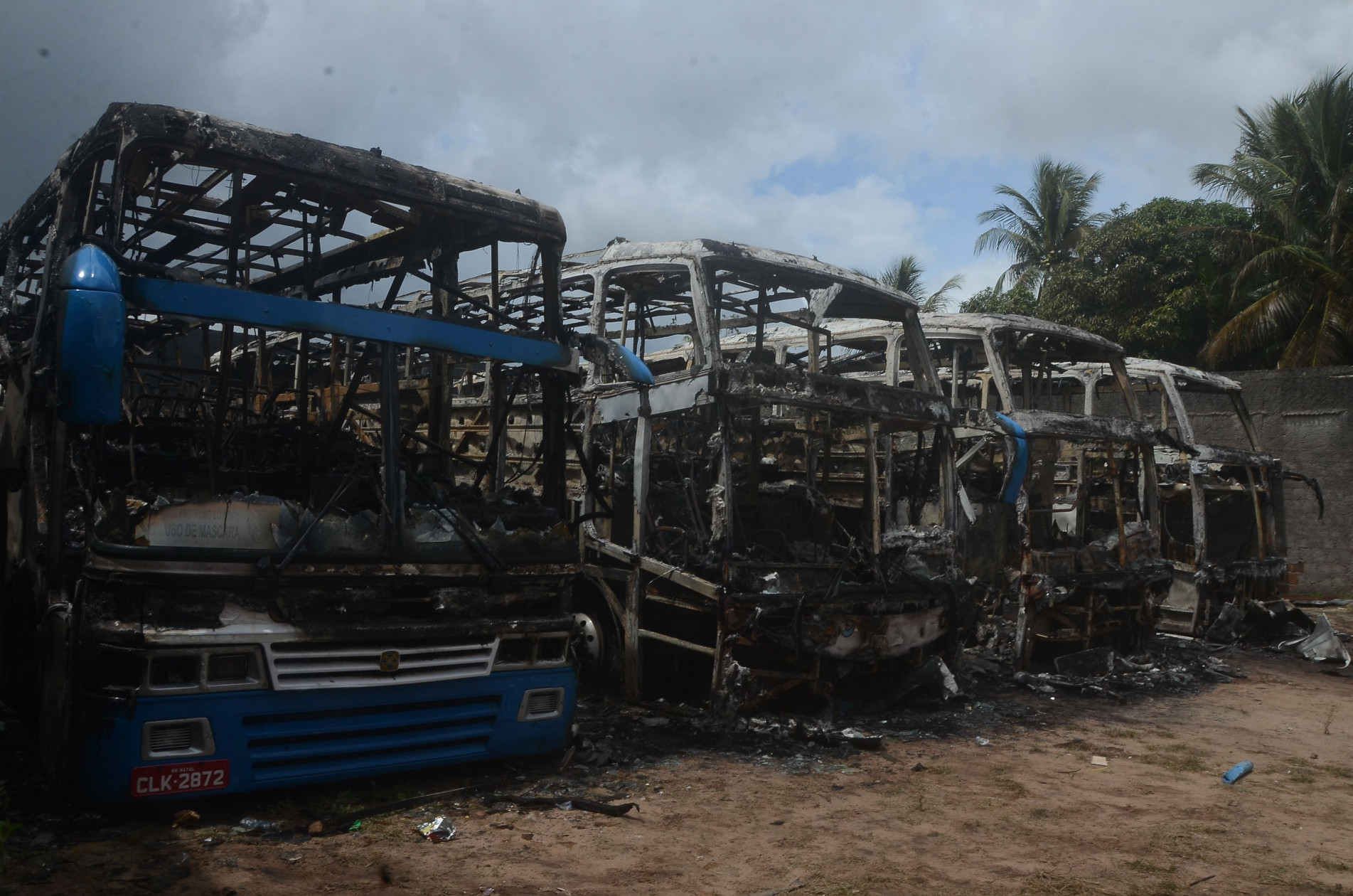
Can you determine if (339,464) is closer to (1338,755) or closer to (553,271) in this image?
(553,271)

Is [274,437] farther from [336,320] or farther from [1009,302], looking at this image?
[1009,302]

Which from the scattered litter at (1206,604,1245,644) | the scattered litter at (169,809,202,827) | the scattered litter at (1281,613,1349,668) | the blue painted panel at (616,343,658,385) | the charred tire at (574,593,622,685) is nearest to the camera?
the scattered litter at (169,809,202,827)

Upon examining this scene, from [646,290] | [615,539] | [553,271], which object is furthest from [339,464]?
[646,290]

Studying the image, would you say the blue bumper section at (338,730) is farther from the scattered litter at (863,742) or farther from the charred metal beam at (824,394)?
the charred metal beam at (824,394)

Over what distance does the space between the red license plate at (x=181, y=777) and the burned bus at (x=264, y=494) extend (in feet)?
0.04

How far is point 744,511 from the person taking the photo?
777 cm

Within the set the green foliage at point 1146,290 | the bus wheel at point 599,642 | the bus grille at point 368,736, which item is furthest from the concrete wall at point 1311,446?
the bus grille at point 368,736

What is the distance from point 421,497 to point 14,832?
1.99 metres

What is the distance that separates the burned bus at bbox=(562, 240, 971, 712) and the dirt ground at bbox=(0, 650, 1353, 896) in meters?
0.53

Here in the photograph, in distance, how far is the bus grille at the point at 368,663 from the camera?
416cm

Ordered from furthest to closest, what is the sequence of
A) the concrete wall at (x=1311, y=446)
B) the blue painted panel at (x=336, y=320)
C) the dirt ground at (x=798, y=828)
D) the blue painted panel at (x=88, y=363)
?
1. the concrete wall at (x=1311, y=446)
2. the blue painted panel at (x=336, y=320)
3. the dirt ground at (x=798, y=828)
4. the blue painted panel at (x=88, y=363)

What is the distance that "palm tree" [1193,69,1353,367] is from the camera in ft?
58.7

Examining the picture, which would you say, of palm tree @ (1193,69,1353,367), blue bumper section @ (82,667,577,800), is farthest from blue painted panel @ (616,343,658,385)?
palm tree @ (1193,69,1353,367)

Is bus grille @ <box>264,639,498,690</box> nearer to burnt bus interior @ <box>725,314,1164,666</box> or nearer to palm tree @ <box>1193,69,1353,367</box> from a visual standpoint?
burnt bus interior @ <box>725,314,1164,666</box>
